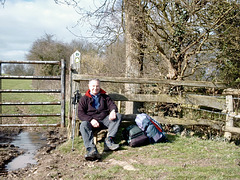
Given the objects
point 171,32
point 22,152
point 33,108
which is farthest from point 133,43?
point 33,108

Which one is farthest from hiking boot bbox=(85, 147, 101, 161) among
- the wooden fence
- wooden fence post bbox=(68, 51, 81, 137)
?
the wooden fence

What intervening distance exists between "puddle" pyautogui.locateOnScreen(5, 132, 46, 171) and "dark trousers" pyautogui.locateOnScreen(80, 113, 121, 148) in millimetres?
1078

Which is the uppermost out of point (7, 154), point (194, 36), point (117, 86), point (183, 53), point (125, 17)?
point (125, 17)

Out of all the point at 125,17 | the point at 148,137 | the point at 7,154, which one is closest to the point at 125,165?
the point at 148,137

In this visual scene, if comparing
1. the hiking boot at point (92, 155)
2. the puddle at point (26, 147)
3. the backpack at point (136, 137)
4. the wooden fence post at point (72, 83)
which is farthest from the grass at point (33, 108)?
the hiking boot at point (92, 155)

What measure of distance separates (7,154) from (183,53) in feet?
16.3

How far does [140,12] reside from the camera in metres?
7.24

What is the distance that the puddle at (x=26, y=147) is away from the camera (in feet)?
16.4

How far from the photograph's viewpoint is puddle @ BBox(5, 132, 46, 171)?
16.4ft

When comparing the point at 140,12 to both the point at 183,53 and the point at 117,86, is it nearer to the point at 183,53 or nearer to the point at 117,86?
the point at 183,53

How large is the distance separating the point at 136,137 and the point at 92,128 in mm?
924

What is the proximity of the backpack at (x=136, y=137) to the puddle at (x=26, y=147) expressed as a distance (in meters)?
1.90

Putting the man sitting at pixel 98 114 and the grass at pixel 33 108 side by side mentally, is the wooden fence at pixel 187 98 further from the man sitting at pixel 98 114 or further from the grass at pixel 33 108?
the grass at pixel 33 108

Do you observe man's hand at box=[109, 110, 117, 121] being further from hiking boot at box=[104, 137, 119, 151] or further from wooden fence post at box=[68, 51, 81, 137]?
wooden fence post at box=[68, 51, 81, 137]
